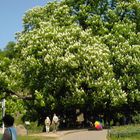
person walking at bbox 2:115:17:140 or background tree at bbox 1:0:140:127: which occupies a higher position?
background tree at bbox 1:0:140:127

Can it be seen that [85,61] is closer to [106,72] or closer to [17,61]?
[106,72]

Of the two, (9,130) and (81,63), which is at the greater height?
(81,63)

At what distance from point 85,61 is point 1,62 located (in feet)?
33.1

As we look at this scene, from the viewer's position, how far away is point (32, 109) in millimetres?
52000

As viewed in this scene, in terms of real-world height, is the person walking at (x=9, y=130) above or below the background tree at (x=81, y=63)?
below

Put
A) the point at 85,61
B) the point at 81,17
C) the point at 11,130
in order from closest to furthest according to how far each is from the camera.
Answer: the point at 11,130 < the point at 85,61 < the point at 81,17

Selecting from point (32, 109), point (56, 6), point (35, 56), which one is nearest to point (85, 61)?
point (35, 56)

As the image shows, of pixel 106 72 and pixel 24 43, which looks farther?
pixel 24 43

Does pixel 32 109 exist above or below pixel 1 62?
below

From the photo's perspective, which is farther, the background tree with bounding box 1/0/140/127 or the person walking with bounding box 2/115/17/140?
the background tree with bounding box 1/0/140/127

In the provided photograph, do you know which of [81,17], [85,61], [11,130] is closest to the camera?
[11,130]

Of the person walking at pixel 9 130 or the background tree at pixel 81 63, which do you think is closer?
the person walking at pixel 9 130

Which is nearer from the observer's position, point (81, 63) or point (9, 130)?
point (9, 130)

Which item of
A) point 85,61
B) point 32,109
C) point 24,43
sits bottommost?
point 32,109
